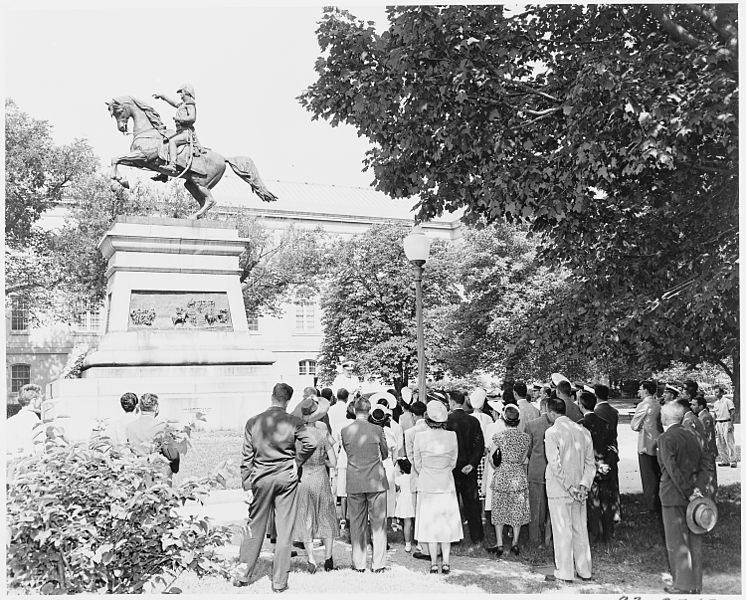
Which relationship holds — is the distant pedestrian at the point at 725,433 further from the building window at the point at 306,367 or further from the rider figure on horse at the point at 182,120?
the building window at the point at 306,367

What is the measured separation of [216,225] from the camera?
807 inches

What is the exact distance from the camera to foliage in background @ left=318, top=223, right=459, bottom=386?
4084 cm

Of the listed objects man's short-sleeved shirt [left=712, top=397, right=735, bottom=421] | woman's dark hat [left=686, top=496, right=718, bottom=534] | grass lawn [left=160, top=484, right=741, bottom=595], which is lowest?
grass lawn [left=160, top=484, right=741, bottom=595]

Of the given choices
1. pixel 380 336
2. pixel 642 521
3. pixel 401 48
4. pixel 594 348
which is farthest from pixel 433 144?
pixel 380 336

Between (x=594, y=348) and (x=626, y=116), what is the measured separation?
292 centimetres

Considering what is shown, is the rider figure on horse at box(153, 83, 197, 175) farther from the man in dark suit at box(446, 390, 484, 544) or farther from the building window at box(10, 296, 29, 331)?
the building window at box(10, 296, 29, 331)

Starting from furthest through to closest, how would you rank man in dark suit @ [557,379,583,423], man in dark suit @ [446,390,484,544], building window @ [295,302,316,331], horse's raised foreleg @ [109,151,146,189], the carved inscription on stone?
building window @ [295,302,316,331] → horse's raised foreleg @ [109,151,146,189] → the carved inscription on stone → man in dark suit @ [557,379,583,423] → man in dark suit @ [446,390,484,544]

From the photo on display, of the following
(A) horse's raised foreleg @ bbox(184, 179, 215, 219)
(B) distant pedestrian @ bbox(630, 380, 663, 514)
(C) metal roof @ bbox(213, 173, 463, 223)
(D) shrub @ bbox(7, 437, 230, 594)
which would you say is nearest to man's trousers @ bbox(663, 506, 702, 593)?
(D) shrub @ bbox(7, 437, 230, 594)

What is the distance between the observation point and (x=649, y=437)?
439 inches

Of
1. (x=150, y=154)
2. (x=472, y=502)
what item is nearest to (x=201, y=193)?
(x=150, y=154)

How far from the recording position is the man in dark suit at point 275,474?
7203 mm

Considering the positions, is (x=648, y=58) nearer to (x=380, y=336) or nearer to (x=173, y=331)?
(x=173, y=331)

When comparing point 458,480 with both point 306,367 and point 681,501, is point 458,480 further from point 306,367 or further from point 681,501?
point 306,367

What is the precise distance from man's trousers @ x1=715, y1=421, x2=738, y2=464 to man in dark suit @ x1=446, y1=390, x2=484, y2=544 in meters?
10.1
